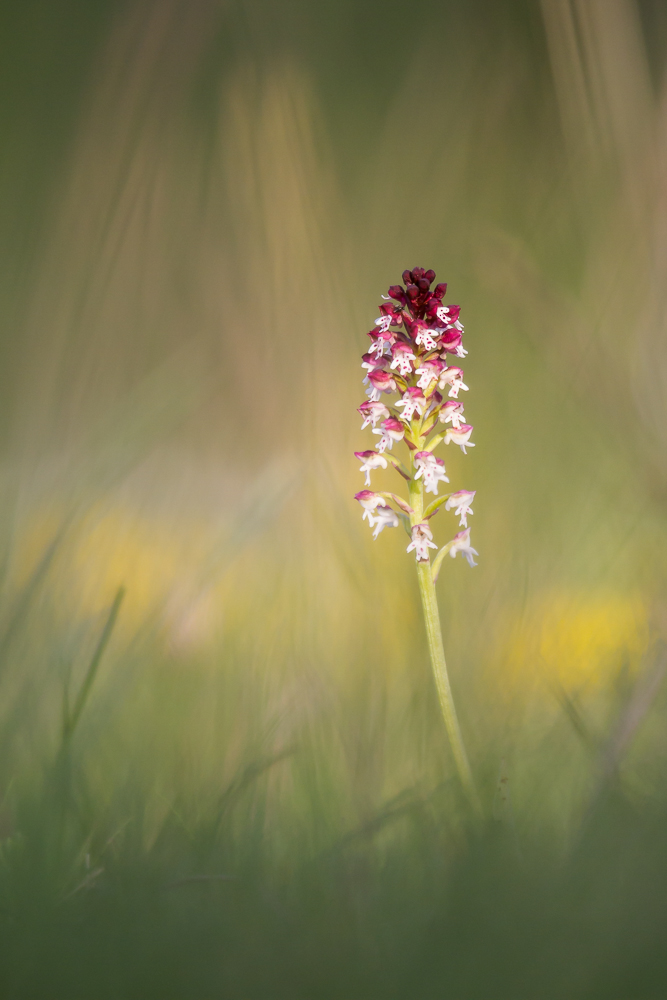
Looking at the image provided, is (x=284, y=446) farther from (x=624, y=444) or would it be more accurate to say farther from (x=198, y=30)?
(x=198, y=30)

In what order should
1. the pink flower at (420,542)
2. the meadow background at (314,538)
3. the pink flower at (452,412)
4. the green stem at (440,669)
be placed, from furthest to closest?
the pink flower at (452,412)
the pink flower at (420,542)
the green stem at (440,669)
the meadow background at (314,538)

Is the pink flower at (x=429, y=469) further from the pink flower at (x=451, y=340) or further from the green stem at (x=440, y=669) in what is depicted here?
the pink flower at (x=451, y=340)

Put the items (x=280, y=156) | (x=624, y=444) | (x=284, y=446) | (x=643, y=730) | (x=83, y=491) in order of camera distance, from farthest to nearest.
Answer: (x=284, y=446), (x=280, y=156), (x=624, y=444), (x=83, y=491), (x=643, y=730)

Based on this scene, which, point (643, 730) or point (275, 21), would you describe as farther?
point (275, 21)

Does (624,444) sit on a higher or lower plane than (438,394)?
higher

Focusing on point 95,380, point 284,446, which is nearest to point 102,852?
point 95,380

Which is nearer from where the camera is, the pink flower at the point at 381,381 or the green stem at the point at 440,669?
the green stem at the point at 440,669

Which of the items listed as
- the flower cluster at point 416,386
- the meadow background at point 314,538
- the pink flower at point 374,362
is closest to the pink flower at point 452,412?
the flower cluster at point 416,386

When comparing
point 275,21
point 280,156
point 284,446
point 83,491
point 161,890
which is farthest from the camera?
point 275,21
